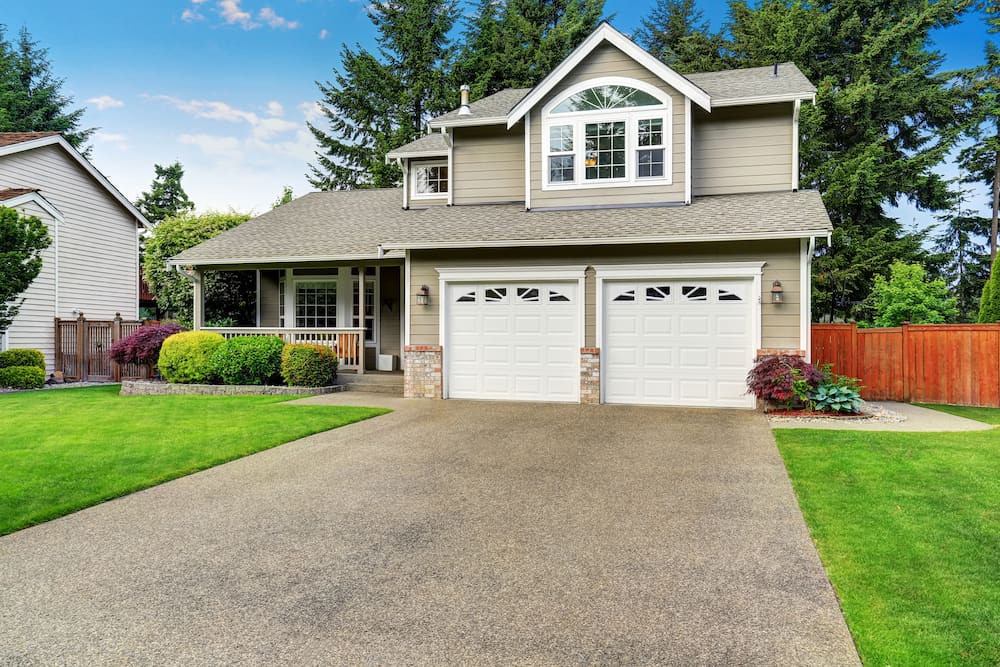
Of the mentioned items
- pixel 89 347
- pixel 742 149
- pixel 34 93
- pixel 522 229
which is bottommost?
pixel 89 347

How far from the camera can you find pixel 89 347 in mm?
16781

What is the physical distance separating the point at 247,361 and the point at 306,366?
1373 mm

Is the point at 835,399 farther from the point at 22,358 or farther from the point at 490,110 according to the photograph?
the point at 22,358

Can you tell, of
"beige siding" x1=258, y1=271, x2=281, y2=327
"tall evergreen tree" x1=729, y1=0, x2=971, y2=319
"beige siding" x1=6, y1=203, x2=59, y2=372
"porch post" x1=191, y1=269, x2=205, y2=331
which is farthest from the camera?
"tall evergreen tree" x1=729, y1=0, x2=971, y2=319

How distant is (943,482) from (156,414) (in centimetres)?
1064

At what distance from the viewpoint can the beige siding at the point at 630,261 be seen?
33.9 ft

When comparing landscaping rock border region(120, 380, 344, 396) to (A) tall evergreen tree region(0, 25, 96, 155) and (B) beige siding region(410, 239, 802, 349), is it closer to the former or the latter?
(B) beige siding region(410, 239, 802, 349)

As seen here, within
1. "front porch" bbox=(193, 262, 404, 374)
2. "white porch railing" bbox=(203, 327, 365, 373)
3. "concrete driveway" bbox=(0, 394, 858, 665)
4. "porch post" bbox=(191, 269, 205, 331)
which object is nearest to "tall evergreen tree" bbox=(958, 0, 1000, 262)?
"front porch" bbox=(193, 262, 404, 374)

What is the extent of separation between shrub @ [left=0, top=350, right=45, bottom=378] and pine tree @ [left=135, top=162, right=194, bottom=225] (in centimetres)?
2636

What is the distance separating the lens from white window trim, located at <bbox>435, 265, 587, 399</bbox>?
1130cm

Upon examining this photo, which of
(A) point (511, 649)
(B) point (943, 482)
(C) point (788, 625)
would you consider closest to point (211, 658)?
(A) point (511, 649)

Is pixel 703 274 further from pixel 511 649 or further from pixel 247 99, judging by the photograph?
pixel 247 99

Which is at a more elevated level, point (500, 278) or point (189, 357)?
point (500, 278)

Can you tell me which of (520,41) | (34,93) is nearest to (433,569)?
(520,41)
